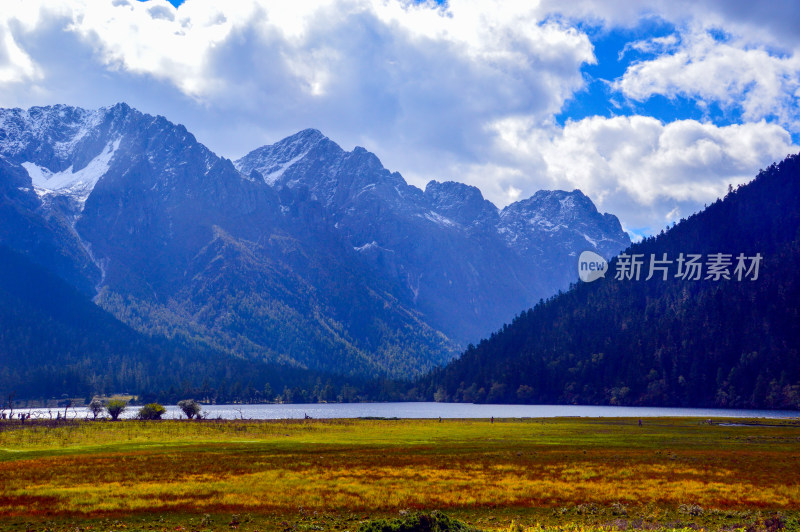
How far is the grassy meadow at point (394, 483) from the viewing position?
43719 millimetres

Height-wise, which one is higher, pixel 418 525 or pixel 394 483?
pixel 418 525

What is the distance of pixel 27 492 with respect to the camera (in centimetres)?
5222

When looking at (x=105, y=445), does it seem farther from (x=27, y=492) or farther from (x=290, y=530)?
(x=290, y=530)

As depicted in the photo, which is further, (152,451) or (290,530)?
(152,451)

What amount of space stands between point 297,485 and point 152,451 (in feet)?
119

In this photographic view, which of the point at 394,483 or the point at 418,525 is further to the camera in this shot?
the point at 394,483

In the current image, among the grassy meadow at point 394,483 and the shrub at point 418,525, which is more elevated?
the shrub at point 418,525

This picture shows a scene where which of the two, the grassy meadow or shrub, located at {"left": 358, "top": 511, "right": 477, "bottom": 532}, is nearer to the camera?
shrub, located at {"left": 358, "top": 511, "right": 477, "bottom": 532}

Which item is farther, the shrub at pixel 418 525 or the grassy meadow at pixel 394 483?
the grassy meadow at pixel 394 483

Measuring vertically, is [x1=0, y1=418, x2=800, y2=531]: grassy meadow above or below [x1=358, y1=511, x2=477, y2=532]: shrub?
below

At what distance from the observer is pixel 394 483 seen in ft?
185

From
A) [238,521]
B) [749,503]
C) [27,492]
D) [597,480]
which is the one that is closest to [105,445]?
[27,492]

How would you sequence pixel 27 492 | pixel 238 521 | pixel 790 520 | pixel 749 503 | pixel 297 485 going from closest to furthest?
pixel 790 520, pixel 238 521, pixel 749 503, pixel 27 492, pixel 297 485

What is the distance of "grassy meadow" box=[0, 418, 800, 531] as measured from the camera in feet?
143
